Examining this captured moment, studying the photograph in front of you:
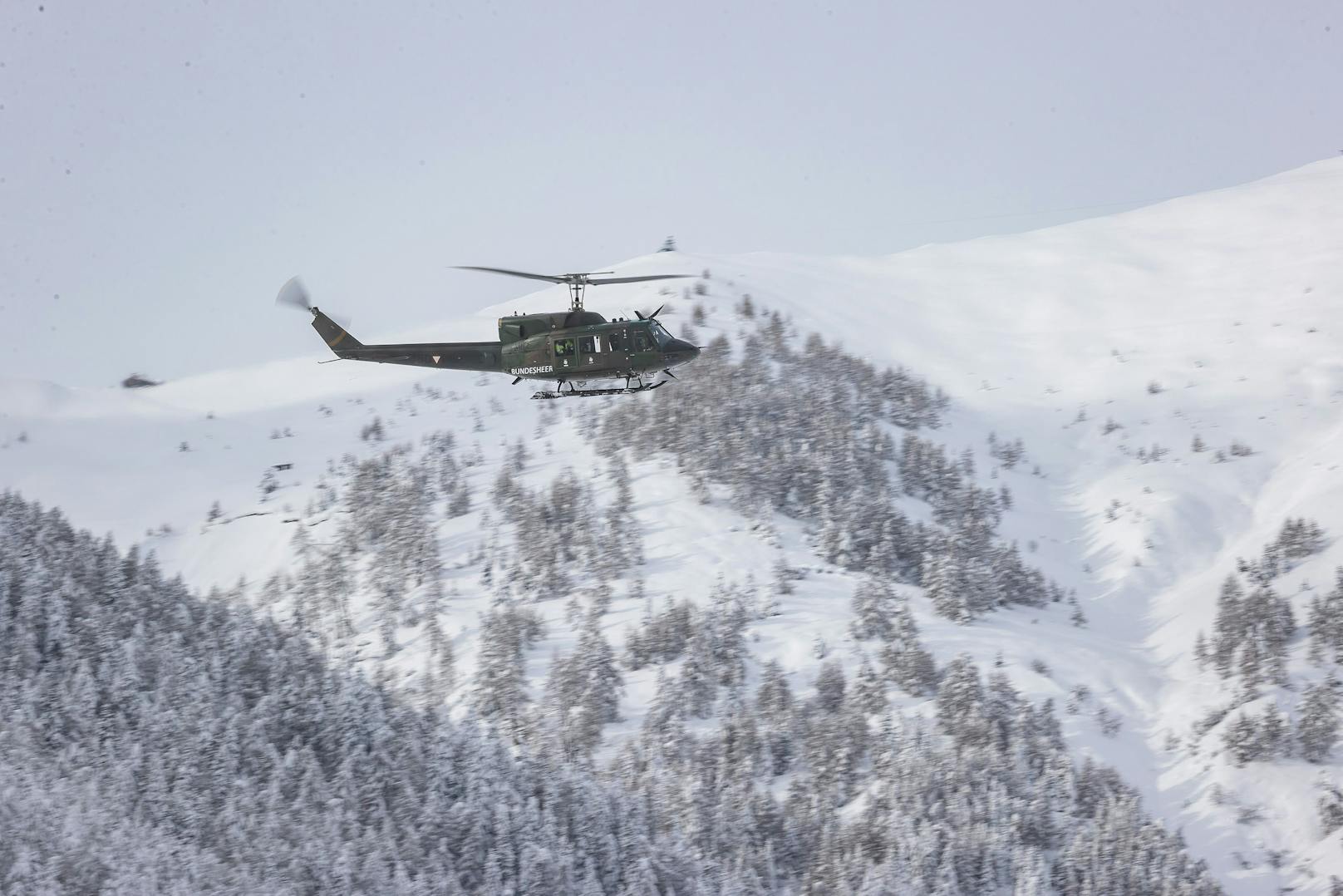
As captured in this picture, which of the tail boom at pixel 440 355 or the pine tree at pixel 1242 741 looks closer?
the tail boom at pixel 440 355

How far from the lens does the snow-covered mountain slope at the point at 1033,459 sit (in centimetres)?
4934

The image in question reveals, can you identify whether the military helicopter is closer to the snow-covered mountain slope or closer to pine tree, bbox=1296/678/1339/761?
the snow-covered mountain slope

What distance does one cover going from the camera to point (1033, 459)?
72.5 m

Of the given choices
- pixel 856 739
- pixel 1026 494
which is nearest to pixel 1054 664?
pixel 856 739

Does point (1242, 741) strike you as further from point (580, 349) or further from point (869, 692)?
point (580, 349)

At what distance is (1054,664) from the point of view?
51.3 m

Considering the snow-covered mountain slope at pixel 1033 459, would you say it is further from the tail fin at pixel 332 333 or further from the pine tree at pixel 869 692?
the tail fin at pixel 332 333

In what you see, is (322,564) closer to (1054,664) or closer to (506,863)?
(506,863)

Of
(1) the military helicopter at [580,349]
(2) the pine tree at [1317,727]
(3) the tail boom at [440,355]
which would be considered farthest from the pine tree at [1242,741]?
(3) the tail boom at [440,355]

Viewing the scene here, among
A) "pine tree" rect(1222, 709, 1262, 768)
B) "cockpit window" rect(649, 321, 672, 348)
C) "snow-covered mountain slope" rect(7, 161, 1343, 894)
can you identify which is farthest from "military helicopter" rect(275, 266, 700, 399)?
"pine tree" rect(1222, 709, 1262, 768)

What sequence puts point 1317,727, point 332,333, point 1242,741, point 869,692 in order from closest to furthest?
point 332,333 → point 1317,727 → point 1242,741 → point 869,692

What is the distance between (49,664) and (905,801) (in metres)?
32.3

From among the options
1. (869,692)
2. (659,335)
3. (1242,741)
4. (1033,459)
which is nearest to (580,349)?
(659,335)

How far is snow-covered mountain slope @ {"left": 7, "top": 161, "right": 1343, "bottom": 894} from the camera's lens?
4934cm
